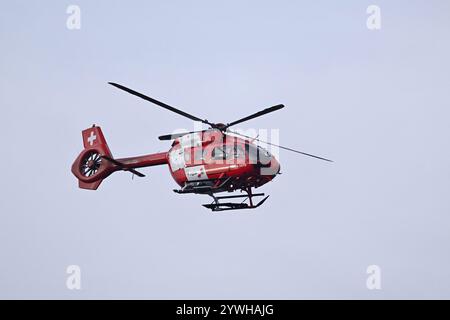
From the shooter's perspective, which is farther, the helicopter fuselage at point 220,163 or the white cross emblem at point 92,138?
the white cross emblem at point 92,138

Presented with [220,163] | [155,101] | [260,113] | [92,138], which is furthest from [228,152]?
[92,138]

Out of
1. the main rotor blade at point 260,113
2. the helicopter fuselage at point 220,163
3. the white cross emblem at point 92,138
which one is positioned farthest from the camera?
the white cross emblem at point 92,138

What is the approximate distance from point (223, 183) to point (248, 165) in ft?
3.69

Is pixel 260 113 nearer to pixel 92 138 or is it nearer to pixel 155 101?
pixel 155 101

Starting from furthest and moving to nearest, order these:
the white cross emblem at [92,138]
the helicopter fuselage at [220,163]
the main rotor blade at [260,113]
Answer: the white cross emblem at [92,138] < the helicopter fuselage at [220,163] < the main rotor blade at [260,113]

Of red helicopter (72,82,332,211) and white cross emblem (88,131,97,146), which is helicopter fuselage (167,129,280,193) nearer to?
red helicopter (72,82,332,211)

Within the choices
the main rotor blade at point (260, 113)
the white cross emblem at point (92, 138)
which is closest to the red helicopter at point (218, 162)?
the main rotor blade at point (260, 113)

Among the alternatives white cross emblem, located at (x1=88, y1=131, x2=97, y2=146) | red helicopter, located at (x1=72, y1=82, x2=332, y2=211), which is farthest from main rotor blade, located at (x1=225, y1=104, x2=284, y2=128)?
white cross emblem, located at (x1=88, y1=131, x2=97, y2=146)

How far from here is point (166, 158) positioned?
29953 mm

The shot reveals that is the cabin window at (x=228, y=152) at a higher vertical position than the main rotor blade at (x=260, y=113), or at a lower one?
lower

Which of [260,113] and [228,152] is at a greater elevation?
[260,113]

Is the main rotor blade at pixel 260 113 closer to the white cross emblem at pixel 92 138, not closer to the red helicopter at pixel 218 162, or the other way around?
A: the red helicopter at pixel 218 162

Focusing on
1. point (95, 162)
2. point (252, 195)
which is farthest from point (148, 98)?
point (95, 162)
